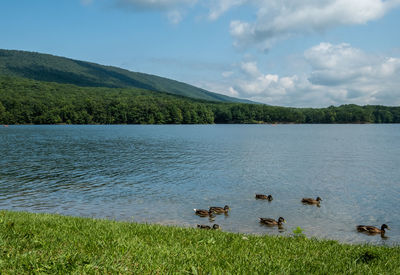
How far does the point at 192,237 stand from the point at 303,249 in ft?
10.6

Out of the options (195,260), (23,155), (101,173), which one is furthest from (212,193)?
(23,155)

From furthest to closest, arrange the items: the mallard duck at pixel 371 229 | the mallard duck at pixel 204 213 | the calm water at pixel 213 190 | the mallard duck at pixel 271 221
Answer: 1. the mallard duck at pixel 204 213
2. the calm water at pixel 213 190
3. the mallard duck at pixel 271 221
4. the mallard duck at pixel 371 229

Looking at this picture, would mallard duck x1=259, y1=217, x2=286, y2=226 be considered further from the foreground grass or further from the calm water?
the foreground grass

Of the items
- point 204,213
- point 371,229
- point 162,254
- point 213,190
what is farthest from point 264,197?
point 162,254

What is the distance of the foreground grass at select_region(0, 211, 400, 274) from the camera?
6.30 metres

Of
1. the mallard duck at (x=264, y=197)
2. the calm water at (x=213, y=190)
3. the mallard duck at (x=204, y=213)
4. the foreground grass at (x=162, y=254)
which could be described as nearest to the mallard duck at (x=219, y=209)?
the mallard duck at (x=204, y=213)

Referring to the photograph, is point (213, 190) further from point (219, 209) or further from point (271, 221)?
point (271, 221)

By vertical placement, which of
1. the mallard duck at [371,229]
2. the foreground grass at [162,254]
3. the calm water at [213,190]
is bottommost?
the calm water at [213,190]

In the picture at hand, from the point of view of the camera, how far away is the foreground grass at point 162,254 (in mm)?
6301

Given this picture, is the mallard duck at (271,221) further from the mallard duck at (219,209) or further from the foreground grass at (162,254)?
the foreground grass at (162,254)

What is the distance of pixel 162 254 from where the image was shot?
731 centimetres

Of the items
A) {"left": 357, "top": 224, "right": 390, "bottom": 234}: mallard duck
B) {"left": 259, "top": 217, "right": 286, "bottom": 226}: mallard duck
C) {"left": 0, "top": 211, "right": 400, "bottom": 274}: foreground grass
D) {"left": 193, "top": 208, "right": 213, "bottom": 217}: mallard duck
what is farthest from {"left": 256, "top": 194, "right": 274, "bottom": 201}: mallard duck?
{"left": 0, "top": 211, "right": 400, "bottom": 274}: foreground grass

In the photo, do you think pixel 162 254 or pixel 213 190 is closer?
pixel 162 254

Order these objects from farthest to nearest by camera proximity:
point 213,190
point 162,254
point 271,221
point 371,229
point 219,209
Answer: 1. point 213,190
2. point 219,209
3. point 271,221
4. point 371,229
5. point 162,254
